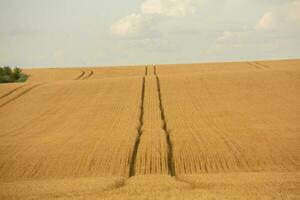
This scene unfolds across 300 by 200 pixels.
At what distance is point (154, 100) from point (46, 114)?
8.50 meters

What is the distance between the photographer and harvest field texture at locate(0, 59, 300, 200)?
57.7ft

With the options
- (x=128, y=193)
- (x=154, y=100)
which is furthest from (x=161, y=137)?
(x=154, y=100)

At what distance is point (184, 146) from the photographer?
84.3 feet

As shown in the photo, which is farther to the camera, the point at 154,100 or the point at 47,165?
the point at 154,100

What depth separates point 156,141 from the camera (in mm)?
26719

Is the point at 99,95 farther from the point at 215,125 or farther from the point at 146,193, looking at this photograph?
the point at 146,193

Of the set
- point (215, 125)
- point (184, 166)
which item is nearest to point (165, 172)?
point (184, 166)

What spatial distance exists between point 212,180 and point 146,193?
338 cm

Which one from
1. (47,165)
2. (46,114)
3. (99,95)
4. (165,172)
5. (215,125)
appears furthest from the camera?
(99,95)

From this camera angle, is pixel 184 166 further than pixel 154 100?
No

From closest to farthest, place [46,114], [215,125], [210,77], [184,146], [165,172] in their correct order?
[165,172] < [184,146] < [215,125] < [46,114] < [210,77]

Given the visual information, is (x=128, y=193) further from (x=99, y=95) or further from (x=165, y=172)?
(x=99, y=95)

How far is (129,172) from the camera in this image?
21828mm

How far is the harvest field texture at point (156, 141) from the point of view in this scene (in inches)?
692
